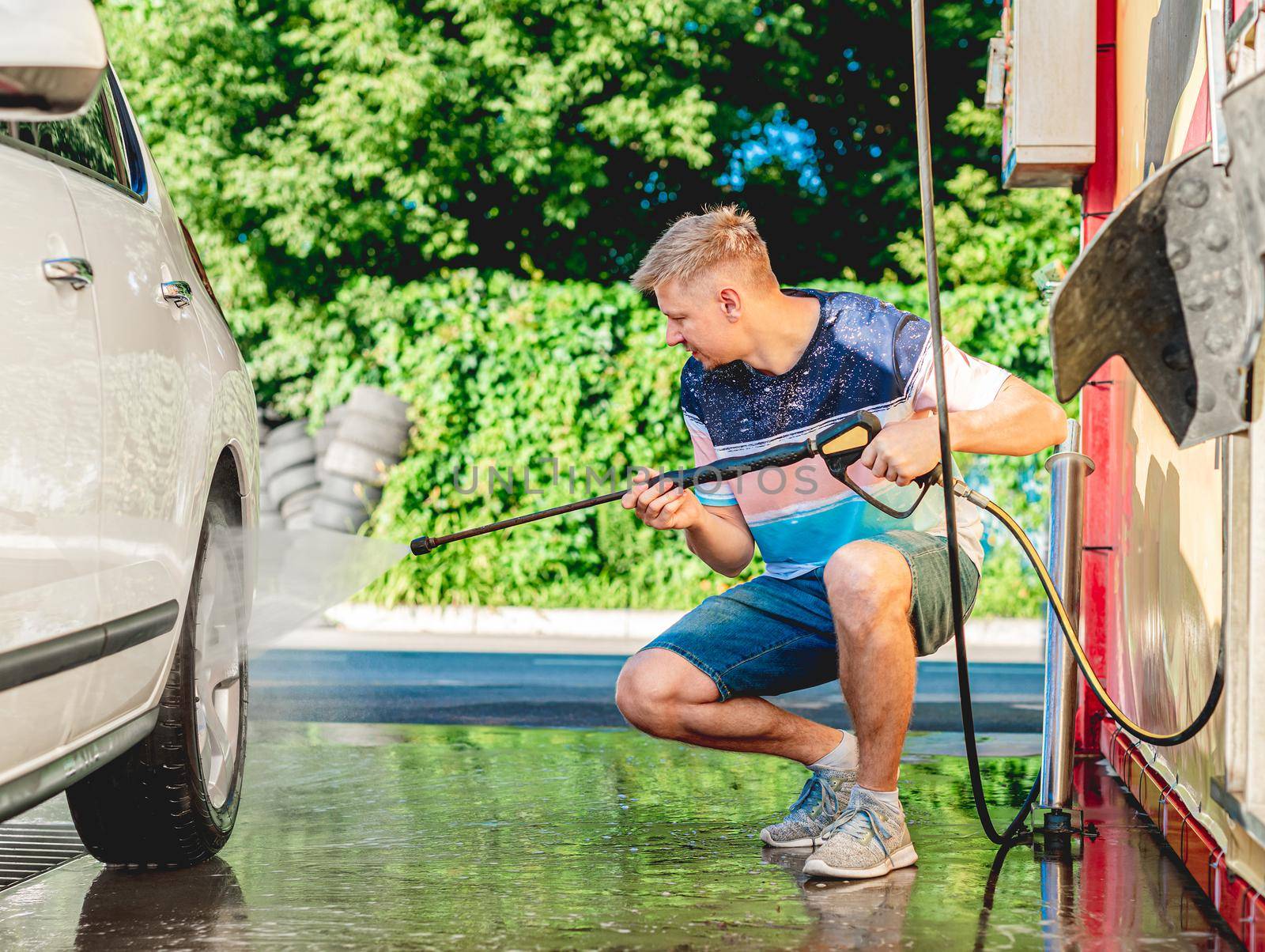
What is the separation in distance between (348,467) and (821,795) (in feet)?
25.2

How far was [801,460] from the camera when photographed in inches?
127

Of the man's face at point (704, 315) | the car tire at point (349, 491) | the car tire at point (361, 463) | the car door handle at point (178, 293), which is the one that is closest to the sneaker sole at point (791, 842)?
the man's face at point (704, 315)

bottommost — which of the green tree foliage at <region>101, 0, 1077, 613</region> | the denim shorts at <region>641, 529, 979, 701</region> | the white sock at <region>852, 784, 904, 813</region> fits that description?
the white sock at <region>852, 784, 904, 813</region>

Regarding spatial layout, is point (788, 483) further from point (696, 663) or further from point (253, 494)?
point (253, 494)

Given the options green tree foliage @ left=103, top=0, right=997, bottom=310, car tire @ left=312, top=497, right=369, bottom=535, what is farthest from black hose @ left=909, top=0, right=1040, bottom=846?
green tree foliage @ left=103, top=0, right=997, bottom=310

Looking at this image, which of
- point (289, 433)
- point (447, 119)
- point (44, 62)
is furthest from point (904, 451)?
point (447, 119)

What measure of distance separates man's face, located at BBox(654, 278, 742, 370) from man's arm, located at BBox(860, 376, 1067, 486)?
1.65 ft

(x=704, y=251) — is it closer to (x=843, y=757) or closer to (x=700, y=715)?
(x=700, y=715)

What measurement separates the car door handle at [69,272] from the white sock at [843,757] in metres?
1.96

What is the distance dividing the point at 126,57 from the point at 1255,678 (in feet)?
42.7

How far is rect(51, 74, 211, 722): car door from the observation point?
2.46 metres

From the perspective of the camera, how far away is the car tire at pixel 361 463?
35.1 ft

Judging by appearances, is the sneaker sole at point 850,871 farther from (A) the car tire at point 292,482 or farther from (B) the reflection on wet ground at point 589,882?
(A) the car tire at point 292,482

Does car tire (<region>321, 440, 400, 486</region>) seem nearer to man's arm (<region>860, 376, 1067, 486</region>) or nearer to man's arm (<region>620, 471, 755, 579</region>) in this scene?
man's arm (<region>620, 471, 755, 579</region>)
